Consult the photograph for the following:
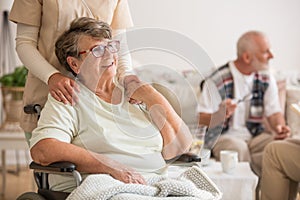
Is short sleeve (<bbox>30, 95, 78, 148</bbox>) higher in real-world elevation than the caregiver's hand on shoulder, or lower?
lower

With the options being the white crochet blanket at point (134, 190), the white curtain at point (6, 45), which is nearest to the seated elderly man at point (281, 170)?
the white crochet blanket at point (134, 190)

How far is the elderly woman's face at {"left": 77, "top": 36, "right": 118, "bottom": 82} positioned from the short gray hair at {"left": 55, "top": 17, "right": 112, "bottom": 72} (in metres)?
0.02

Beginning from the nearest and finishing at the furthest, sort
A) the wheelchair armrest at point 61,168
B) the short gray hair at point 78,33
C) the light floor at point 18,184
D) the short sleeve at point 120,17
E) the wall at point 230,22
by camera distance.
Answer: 1. the wheelchair armrest at point 61,168
2. the short gray hair at point 78,33
3. the short sleeve at point 120,17
4. the light floor at point 18,184
5. the wall at point 230,22

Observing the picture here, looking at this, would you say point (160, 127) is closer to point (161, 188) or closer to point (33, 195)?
point (161, 188)

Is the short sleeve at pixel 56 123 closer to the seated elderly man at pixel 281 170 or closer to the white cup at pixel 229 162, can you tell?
the white cup at pixel 229 162

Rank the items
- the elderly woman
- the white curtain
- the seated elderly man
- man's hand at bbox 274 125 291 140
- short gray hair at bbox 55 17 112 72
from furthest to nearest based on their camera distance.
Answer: the white curtain
man's hand at bbox 274 125 291 140
the seated elderly man
short gray hair at bbox 55 17 112 72
the elderly woman

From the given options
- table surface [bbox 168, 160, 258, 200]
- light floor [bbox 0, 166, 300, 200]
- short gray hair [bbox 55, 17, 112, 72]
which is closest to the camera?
short gray hair [bbox 55, 17, 112, 72]

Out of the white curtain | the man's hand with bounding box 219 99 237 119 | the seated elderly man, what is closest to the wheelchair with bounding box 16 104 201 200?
the seated elderly man

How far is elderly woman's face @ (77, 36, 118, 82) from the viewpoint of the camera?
7.54ft

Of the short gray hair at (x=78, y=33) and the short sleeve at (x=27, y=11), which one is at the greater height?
the short sleeve at (x=27, y=11)

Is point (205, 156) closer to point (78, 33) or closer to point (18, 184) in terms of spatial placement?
point (78, 33)

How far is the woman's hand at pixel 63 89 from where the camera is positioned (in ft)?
7.39

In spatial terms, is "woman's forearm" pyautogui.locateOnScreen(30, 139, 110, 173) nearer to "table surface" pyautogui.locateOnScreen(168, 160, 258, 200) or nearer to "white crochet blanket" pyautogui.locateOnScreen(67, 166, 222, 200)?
"white crochet blanket" pyautogui.locateOnScreen(67, 166, 222, 200)

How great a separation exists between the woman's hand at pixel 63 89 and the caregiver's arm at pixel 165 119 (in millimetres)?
229
